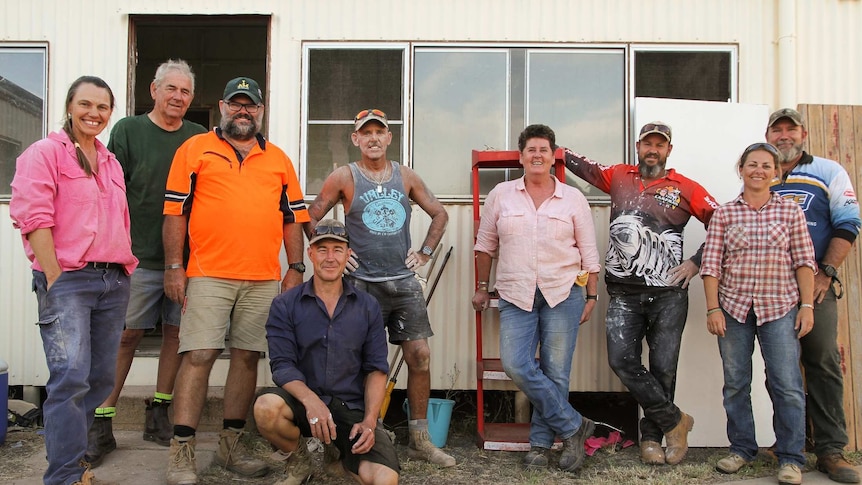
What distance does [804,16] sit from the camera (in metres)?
4.99

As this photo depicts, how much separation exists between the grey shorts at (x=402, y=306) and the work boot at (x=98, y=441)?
5.65 feet

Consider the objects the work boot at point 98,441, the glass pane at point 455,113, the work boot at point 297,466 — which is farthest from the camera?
the glass pane at point 455,113

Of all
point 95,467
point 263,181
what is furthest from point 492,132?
point 95,467

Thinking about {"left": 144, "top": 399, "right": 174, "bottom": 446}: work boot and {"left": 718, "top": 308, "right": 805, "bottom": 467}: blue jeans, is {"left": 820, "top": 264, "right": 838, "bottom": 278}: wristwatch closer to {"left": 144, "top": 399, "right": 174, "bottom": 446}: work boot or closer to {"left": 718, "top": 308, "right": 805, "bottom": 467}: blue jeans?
{"left": 718, "top": 308, "right": 805, "bottom": 467}: blue jeans

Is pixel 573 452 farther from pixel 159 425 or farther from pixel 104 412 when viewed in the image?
pixel 104 412

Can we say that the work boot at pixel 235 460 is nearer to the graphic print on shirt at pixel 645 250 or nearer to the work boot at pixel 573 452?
the work boot at pixel 573 452

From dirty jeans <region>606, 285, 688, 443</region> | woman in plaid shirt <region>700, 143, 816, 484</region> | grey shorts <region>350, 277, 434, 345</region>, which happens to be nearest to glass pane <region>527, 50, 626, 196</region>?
dirty jeans <region>606, 285, 688, 443</region>

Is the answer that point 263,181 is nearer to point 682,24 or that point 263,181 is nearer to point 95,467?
point 95,467

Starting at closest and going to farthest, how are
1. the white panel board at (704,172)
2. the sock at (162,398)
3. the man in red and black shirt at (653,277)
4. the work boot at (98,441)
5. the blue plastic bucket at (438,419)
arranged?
1. the work boot at (98,441)
2. the man in red and black shirt at (653,277)
3. the sock at (162,398)
4. the blue plastic bucket at (438,419)
5. the white panel board at (704,172)

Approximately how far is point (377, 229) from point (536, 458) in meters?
1.68

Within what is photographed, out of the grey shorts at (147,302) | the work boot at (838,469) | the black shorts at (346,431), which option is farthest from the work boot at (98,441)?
the work boot at (838,469)

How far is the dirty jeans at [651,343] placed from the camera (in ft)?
13.9

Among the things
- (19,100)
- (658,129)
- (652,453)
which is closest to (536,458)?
(652,453)

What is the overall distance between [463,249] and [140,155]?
2.28 metres
